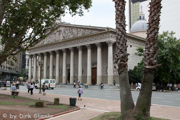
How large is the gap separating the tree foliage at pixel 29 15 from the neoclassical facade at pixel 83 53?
19.5m

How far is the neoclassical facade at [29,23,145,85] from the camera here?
136 ft

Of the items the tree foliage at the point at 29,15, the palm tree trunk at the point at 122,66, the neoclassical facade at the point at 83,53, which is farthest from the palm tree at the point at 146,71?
the neoclassical facade at the point at 83,53

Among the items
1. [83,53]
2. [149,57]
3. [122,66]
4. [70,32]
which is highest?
[70,32]

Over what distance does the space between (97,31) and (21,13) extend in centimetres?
2454

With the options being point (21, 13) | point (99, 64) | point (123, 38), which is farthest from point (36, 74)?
point (123, 38)

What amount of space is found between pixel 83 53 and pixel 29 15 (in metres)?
31.1

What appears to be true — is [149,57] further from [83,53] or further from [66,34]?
[66,34]

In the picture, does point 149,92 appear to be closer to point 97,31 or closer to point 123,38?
point 123,38

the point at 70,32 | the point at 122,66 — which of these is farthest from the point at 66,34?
the point at 122,66

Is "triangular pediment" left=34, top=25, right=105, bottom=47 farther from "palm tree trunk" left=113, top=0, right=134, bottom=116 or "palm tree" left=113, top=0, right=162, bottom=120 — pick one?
"palm tree" left=113, top=0, right=162, bottom=120

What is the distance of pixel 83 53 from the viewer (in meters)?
50.5

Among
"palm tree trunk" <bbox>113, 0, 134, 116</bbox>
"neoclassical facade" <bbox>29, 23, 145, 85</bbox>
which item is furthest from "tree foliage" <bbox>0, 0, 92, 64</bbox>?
"neoclassical facade" <bbox>29, 23, 145, 85</bbox>

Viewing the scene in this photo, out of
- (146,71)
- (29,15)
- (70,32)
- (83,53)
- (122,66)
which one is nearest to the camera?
(146,71)

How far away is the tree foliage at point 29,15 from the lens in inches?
754
